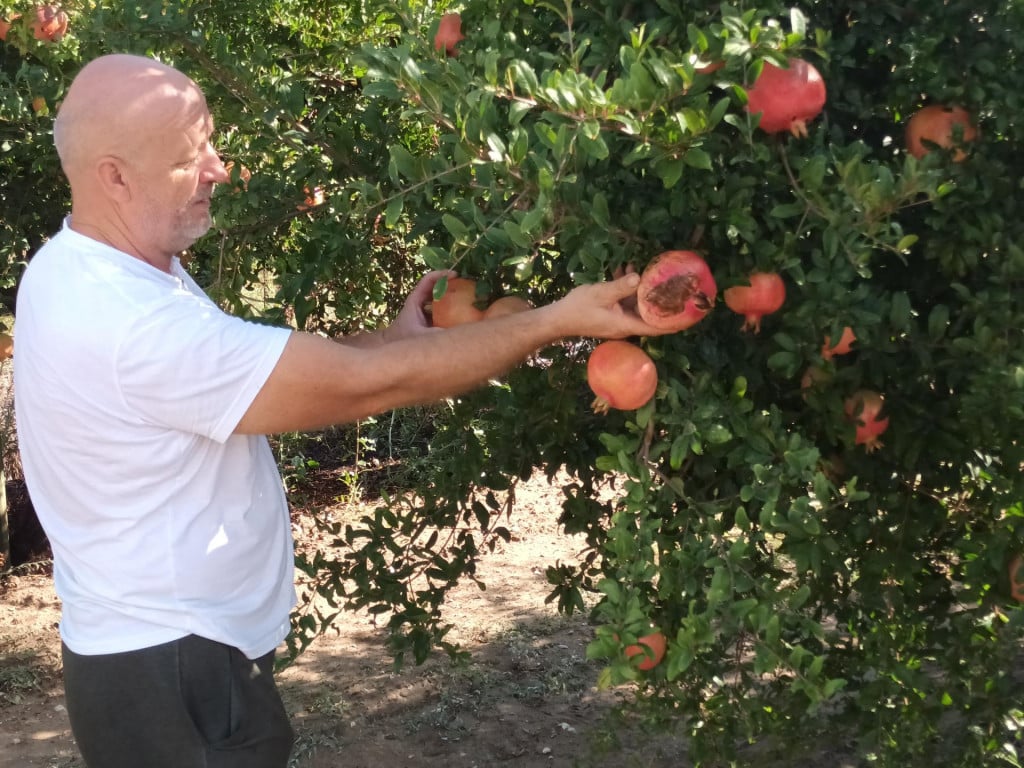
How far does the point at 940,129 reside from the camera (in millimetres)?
1765

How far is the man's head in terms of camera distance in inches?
72.5

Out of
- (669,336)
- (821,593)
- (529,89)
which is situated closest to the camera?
(529,89)

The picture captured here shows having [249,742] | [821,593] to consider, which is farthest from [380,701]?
[821,593]

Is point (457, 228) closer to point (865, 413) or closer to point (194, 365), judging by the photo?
point (194, 365)

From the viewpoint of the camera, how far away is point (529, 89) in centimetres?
145

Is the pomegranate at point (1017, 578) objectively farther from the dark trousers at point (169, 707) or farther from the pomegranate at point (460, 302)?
the dark trousers at point (169, 707)

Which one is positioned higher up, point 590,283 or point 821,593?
point 590,283

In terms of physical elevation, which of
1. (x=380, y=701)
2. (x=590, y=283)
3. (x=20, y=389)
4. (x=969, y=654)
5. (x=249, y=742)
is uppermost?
(x=590, y=283)

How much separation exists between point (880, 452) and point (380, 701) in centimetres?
240

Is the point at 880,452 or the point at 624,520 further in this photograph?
the point at 880,452

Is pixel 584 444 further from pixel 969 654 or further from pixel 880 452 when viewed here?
pixel 969 654

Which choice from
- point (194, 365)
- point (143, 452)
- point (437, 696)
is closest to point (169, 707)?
point (143, 452)

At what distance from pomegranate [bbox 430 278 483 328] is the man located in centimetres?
12

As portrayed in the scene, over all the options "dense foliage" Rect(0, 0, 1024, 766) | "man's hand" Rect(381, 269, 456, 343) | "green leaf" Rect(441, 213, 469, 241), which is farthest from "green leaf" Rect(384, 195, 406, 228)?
"man's hand" Rect(381, 269, 456, 343)
